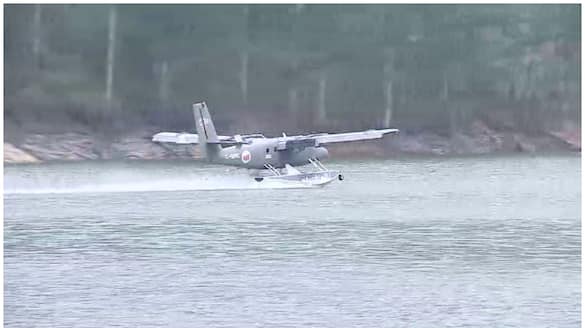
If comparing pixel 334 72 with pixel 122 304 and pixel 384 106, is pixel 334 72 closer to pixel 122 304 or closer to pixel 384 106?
pixel 384 106

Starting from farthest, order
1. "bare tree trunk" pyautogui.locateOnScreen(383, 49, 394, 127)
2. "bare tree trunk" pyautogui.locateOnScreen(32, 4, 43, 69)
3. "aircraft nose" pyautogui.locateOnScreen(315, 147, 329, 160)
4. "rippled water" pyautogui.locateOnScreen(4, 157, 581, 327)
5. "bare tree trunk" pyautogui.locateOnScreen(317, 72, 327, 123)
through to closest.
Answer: "aircraft nose" pyautogui.locateOnScreen(315, 147, 329, 160) → "bare tree trunk" pyautogui.locateOnScreen(383, 49, 394, 127) → "bare tree trunk" pyautogui.locateOnScreen(317, 72, 327, 123) → "bare tree trunk" pyautogui.locateOnScreen(32, 4, 43, 69) → "rippled water" pyautogui.locateOnScreen(4, 157, 581, 327)

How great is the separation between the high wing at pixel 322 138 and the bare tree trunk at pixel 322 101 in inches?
4.8

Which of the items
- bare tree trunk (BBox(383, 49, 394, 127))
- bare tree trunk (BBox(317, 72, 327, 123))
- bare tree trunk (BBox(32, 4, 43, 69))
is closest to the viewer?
bare tree trunk (BBox(32, 4, 43, 69))

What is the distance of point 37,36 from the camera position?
8.34 meters

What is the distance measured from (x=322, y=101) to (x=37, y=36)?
6.16 feet

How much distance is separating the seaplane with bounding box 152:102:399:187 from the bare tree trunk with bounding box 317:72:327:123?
0.13m

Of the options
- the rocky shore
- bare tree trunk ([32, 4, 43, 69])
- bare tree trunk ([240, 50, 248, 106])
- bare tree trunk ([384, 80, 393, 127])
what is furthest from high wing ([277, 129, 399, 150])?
bare tree trunk ([32, 4, 43, 69])

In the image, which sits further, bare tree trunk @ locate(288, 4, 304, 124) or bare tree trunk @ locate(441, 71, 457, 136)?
bare tree trunk @ locate(441, 71, 457, 136)

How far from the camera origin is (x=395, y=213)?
23.6 feet

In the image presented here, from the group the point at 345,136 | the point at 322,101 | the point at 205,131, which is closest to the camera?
the point at 322,101

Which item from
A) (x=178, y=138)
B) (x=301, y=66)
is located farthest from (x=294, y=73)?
(x=178, y=138)

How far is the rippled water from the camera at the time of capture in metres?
4.06

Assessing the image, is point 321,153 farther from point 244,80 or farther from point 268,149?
point 244,80

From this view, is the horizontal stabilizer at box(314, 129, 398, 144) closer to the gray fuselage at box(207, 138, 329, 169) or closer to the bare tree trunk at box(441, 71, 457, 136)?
the gray fuselage at box(207, 138, 329, 169)
